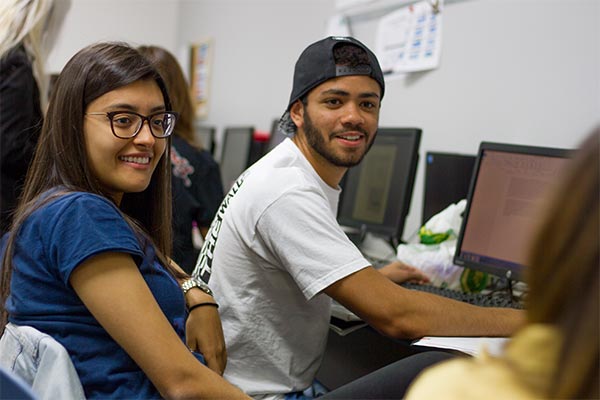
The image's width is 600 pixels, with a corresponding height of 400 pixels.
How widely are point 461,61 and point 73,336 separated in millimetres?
1712

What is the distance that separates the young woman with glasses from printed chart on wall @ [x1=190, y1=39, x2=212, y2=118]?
3.10 meters

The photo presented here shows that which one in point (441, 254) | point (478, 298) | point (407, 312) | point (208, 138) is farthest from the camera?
point (208, 138)

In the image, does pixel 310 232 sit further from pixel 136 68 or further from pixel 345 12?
pixel 345 12

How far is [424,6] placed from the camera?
2449 millimetres

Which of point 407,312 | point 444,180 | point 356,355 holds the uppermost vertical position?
point 444,180

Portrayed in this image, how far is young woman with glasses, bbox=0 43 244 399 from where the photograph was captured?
39.1 inches

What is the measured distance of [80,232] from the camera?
0.99 metres

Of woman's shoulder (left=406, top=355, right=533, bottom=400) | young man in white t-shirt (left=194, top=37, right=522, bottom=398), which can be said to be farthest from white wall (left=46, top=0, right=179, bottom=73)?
woman's shoulder (left=406, top=355, right=533, bottom=400)

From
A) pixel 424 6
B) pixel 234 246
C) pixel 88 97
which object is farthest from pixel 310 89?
pixel 424 6

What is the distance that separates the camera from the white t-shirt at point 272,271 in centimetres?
131

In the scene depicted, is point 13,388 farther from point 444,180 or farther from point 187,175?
point 187,175

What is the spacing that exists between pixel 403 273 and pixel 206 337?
0.64 metres

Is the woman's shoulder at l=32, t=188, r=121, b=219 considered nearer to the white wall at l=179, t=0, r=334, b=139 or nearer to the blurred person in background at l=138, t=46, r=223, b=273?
the blurred person in background at l=138, t=46, r=223, b=273

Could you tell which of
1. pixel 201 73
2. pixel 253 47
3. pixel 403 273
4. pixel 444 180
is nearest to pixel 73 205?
pixel 403 273
